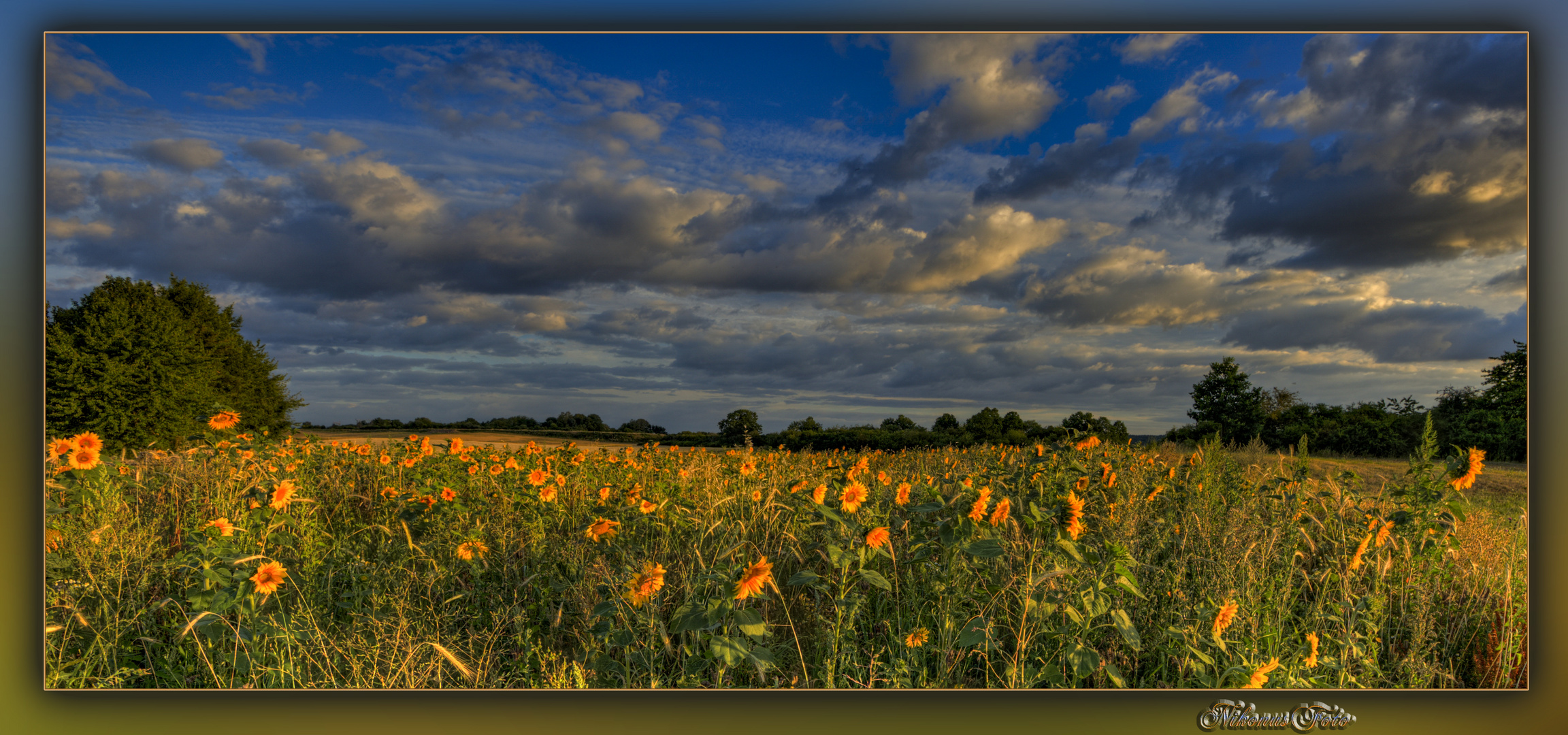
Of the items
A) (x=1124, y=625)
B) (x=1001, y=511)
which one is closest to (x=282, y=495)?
(x=1001, y=511)

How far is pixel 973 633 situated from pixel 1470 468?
308 centimetres

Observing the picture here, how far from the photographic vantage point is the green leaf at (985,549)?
97.8 inches

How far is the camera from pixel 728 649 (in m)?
2.36

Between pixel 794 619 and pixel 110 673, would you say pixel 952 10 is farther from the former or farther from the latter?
pixel 110 673

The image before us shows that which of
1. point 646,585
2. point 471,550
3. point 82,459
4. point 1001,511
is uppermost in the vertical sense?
Answer: point 82,459

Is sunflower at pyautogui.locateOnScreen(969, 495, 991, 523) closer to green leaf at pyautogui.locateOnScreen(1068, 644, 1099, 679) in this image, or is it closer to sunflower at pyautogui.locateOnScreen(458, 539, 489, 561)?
green leaf at pyautogui.locateOnScreen(1068, 644, 1099, 679)

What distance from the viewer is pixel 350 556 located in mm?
3902

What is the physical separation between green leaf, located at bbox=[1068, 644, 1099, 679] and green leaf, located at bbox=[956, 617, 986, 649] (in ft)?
1.06

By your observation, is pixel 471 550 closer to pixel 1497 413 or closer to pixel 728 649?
pixel 728 649

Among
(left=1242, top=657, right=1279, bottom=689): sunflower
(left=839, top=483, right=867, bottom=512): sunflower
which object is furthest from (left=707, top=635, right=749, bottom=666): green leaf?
(left=1242, top=657, right=1279, bottom=689): sunflower

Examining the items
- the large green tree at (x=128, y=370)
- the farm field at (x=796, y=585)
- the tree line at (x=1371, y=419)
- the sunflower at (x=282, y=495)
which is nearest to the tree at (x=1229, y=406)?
the tree line at (x=1371, y=419)

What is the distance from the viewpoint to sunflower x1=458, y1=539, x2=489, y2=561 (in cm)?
329

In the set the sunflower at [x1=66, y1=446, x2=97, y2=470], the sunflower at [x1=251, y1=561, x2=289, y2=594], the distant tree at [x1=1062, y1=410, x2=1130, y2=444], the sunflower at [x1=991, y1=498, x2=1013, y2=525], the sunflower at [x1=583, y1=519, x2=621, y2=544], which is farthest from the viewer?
the distant tree at [x1=1062, y1=410, x2=1130, y2=444]

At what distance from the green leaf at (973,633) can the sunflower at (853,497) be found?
2.12ft
